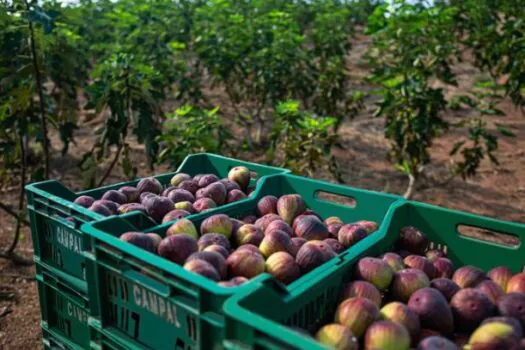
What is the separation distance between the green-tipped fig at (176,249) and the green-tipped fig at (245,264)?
0.45ft

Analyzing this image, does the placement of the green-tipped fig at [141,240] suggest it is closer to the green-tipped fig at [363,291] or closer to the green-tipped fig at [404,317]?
the green-tipped fig at [363,291]

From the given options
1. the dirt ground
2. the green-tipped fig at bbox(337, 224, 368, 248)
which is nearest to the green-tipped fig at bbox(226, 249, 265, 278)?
the green-tipped fig at bbox(337, 224, 368, 248)

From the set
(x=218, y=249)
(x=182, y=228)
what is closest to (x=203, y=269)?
(x=218, y=249)

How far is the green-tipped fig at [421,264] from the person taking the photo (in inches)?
72.1

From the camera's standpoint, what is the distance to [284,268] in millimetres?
1668

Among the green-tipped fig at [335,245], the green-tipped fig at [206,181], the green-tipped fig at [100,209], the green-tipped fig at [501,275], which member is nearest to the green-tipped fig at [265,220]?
the green-tipped fig at [335,245]

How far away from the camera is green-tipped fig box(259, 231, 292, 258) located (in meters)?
1.81

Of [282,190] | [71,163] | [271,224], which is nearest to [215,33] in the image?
[71,163]

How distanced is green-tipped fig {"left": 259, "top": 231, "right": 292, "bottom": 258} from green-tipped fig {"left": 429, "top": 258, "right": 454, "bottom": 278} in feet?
1.83

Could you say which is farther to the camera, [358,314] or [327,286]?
[327,286]

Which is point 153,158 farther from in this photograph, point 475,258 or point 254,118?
point 254,118

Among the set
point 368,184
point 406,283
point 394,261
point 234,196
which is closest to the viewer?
point 406,283

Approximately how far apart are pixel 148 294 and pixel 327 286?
0.55m

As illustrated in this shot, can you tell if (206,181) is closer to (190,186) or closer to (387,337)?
(190,186)
